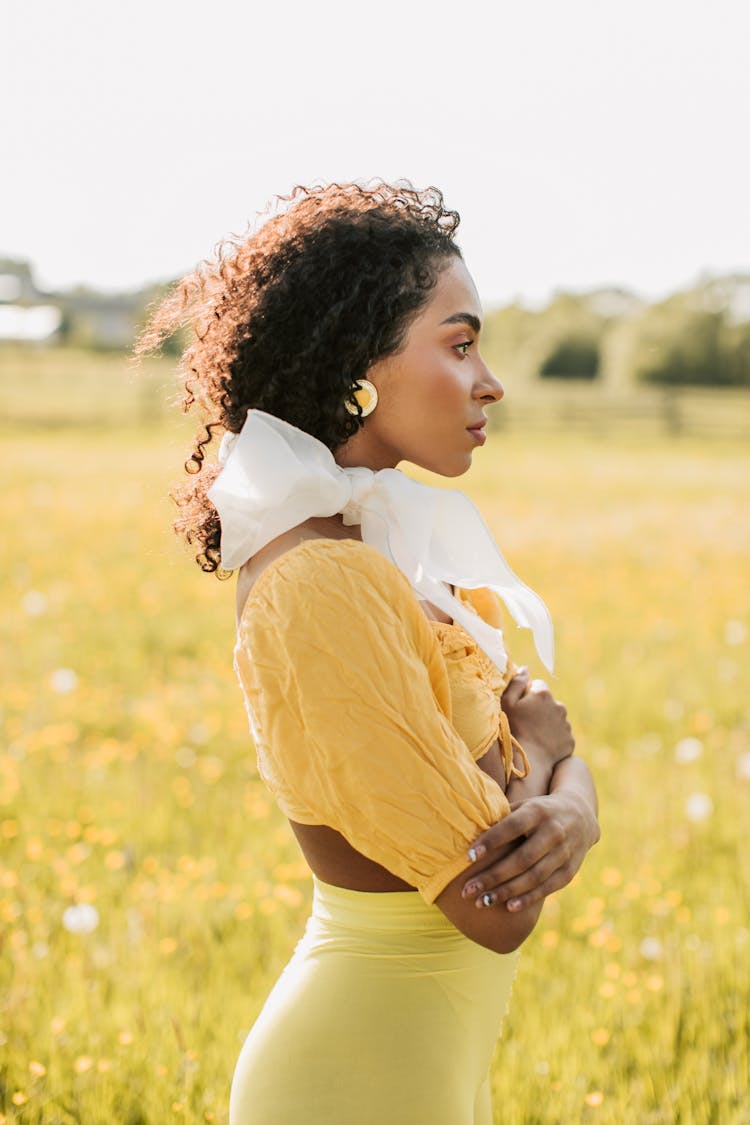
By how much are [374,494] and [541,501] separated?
14.8 m

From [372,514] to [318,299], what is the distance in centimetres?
31

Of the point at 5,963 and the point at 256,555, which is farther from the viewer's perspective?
the point at 5,963

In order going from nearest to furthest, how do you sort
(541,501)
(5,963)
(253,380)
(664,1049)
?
1. (253,380)
2. (664,1049)
3. (5,963)
4. (541,501)

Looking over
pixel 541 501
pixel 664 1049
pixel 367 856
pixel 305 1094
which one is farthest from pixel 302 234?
pixel 541 501

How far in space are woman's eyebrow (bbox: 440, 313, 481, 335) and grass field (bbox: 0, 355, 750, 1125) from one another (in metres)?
0.60

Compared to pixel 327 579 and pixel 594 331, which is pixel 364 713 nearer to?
pixel 327 579

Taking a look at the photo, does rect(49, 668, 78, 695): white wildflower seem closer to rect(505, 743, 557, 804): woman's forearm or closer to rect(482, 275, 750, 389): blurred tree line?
rect(505, 743, 557, 804): woman's forearm

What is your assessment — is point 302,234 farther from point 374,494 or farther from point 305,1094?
point 305,1094

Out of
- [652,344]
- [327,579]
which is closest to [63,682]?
[327,579]

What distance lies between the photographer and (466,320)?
70.4 inches

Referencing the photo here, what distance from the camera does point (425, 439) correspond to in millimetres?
1785

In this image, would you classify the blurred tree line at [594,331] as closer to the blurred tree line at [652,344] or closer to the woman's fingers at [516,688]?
the blurred tree line at [652,344]

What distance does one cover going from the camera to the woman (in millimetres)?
1524

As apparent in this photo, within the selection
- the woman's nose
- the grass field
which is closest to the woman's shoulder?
the woman's nose
